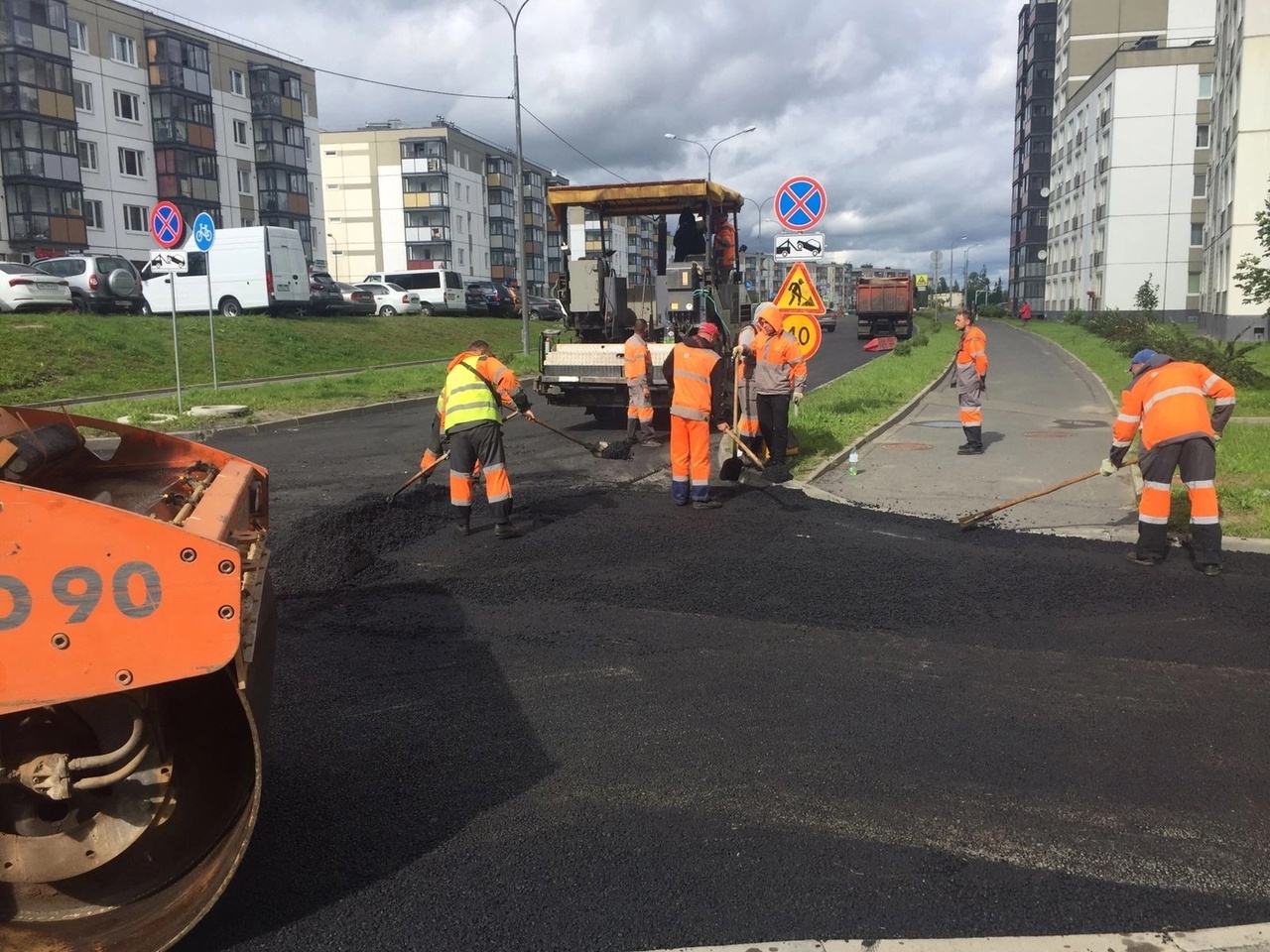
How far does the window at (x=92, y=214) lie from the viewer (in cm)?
4503

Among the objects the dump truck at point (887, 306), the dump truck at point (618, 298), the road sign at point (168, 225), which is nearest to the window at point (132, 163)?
the dump truck at point (887, 306)

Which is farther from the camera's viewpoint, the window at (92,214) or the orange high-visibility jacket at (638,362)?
the window at (92,214)

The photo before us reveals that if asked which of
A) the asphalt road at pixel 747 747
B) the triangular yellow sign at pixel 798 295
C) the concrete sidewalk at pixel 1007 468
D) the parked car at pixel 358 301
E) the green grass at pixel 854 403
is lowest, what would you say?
the asphalt road at pixel 747 747

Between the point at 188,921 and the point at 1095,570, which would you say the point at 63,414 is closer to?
the point at 188,921

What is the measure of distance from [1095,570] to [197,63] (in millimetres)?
54658

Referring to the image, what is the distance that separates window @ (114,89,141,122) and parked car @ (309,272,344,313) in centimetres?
2262

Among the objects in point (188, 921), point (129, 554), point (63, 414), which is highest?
point (63, 414)

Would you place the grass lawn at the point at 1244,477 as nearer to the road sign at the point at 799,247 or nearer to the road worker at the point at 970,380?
the road worker at the point at 970,380

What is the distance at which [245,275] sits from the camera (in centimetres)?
2834

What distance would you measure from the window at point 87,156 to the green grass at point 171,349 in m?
23.4

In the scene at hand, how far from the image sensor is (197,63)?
5075cm

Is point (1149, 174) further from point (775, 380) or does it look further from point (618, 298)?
point (775, 380)

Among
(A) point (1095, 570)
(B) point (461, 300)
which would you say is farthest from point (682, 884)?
(B) point (461, 300)

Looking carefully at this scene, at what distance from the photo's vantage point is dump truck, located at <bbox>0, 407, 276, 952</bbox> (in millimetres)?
2424
